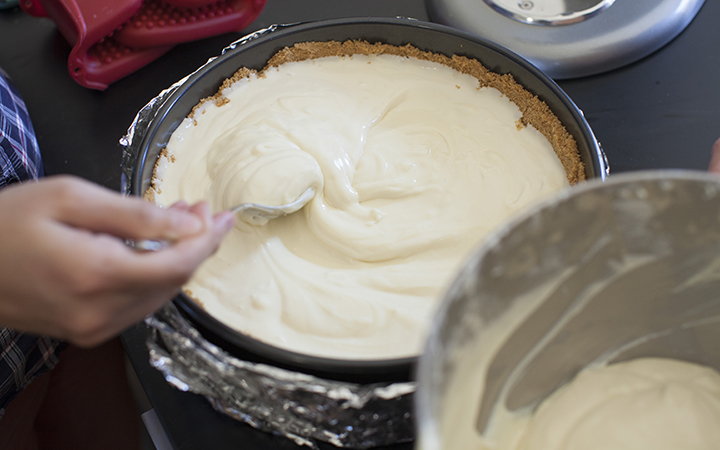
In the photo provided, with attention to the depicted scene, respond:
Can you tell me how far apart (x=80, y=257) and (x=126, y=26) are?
796mm

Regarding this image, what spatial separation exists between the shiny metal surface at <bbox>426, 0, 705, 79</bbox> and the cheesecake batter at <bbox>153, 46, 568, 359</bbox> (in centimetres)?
17

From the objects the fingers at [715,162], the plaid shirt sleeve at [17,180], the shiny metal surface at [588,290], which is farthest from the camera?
the plaid shirt sleeve at [17,180]

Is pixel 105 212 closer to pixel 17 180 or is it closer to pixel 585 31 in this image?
pixel 17 180

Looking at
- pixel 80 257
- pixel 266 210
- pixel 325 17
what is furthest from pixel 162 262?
pixel 325 17

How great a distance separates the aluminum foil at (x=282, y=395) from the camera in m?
0.56

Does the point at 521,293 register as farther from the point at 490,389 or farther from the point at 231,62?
the point at 231,62

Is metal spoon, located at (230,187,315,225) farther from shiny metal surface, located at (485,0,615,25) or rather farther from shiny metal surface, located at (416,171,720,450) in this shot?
shiny metal surface, located at (485,0,615,25)

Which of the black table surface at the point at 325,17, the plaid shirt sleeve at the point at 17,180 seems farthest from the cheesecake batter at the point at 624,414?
the plaid shirt sleeve at the point at 17,180

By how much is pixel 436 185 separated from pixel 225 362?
18.8 inches

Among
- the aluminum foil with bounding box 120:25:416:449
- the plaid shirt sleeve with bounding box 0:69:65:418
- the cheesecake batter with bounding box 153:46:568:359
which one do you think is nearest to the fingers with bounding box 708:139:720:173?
the cheesecake batter with bounding box 153:46:568:359

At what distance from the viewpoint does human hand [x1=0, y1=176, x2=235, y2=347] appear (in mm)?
438

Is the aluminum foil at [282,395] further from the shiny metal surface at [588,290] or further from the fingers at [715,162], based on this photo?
the fingers at [715,162]

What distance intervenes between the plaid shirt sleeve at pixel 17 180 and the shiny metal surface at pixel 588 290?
2.69 ft

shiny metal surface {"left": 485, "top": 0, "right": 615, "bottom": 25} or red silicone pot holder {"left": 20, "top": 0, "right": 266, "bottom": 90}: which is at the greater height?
shiny metal surface {"left": 485, "top": 0, "right": 615, "bottom": 25}
